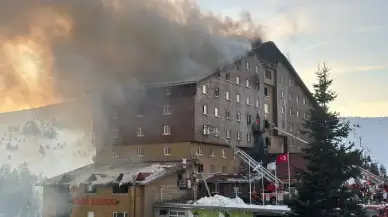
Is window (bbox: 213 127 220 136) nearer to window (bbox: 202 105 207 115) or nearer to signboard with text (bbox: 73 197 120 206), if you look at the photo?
window (bbox: 202 105 207 115)

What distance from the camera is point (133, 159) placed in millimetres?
44312

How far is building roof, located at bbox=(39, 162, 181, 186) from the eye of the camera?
37.2 meters

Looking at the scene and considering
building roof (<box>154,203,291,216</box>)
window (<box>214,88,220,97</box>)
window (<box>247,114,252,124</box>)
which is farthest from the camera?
window (<box>247,114,252,124</box>)

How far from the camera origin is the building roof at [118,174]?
3716 centimetres

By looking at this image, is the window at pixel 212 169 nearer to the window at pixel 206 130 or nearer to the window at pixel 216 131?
the window at pixel 216 131

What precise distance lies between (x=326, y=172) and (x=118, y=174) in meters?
19.6

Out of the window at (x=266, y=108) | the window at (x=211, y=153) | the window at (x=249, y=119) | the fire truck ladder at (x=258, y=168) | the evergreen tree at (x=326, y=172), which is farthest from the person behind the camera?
the window at (x=266, y=108)

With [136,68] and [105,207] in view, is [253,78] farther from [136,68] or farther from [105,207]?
[105,207]

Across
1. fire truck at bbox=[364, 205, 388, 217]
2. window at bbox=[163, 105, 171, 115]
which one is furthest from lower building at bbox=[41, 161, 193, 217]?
fire truck at bbox=[364, 205, 388, 217]

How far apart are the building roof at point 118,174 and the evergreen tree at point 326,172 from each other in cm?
1459

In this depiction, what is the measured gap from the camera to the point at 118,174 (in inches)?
1551

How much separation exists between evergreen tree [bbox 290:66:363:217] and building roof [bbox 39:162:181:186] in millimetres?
14593

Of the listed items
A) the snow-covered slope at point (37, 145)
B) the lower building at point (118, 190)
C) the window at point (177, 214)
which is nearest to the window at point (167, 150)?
the lower building at point (118, 190)

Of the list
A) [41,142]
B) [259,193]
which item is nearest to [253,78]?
[259,193]
